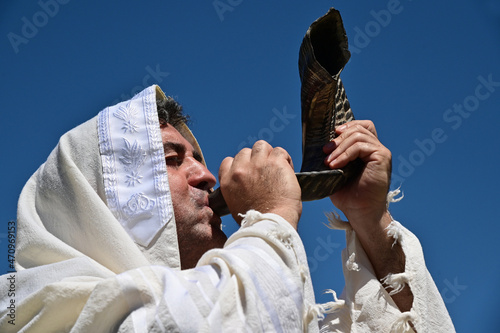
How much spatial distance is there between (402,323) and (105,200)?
1.32 m

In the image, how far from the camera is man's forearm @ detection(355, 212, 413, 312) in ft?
8.71

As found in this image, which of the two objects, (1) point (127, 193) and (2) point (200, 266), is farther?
(1) point (127, 193)

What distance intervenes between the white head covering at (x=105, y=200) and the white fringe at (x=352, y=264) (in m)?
0.82

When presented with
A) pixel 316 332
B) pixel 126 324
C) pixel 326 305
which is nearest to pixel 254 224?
pixel 316 332

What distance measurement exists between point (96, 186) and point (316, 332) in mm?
1090

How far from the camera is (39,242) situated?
86.0 inches

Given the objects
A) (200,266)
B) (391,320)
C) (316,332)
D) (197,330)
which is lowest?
(391,320)

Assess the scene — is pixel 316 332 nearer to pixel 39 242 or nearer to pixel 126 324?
pixel 126 324

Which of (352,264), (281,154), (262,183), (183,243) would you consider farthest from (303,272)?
(352,264)

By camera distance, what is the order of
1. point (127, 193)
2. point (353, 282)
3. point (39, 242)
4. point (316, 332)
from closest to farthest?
point (316, 332) < point (39, 242) < point (127, 193) < point (353, 282)

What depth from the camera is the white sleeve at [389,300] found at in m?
2.49

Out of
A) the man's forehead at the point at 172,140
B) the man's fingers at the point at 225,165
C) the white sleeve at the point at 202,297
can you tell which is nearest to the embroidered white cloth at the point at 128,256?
the white sleeve at the point at 202,297

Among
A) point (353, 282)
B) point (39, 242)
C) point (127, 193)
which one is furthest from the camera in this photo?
point (353, 282)

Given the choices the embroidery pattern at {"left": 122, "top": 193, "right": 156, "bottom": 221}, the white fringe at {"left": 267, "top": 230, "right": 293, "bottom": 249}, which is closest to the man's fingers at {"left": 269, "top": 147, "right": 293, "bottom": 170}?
the white fringe at {"left": 267, "top": 230, "right": 293, "bottom": 249}
